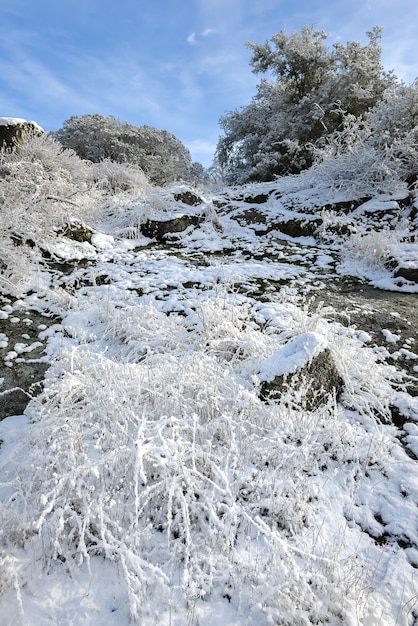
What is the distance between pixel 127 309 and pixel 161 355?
50.3 inches

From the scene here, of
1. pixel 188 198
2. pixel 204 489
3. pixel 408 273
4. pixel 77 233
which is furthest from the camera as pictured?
pixel 188 198

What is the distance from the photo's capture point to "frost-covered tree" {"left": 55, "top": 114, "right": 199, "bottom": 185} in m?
15.8

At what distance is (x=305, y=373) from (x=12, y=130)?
856cm

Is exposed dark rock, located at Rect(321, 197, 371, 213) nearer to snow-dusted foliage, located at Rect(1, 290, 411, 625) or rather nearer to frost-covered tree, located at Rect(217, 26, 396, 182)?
frost-covered tree, located at Rect(217, 26, 396, 182)

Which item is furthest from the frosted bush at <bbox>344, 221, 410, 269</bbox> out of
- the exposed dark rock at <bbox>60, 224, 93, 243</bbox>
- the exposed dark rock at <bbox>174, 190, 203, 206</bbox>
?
the exposed dark rock at <bbox>60, 224, 93, 243</bbox>

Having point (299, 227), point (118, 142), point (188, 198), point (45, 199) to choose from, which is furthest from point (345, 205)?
point (118, 142)

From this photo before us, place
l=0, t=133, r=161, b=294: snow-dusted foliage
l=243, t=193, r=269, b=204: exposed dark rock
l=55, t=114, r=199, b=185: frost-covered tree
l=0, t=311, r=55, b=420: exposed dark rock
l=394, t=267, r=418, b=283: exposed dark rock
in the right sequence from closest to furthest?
l=0, t=311, r=55, b=420: exposed dark rock
l=0, t=133, r=161, b=294: snow-dusted foliage
l=394, t=267, r=418, b=283: exposed dark rock
l=243, t=193, r=269, b=204: exposed dark rock
l=55, t=114, r=199, b=185: frost-covered tree

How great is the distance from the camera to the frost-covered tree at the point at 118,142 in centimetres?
1580

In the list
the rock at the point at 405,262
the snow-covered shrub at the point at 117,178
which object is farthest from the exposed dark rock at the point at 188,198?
the rock at the point at 405,262

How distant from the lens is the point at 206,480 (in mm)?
2152

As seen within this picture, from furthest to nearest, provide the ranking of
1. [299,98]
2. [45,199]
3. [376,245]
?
[299,98] < [45,199] < [376,245]

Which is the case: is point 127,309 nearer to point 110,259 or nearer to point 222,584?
point 110,259

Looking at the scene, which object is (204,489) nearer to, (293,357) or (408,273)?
(293,357)

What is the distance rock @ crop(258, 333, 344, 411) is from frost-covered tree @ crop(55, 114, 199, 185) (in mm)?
14979
